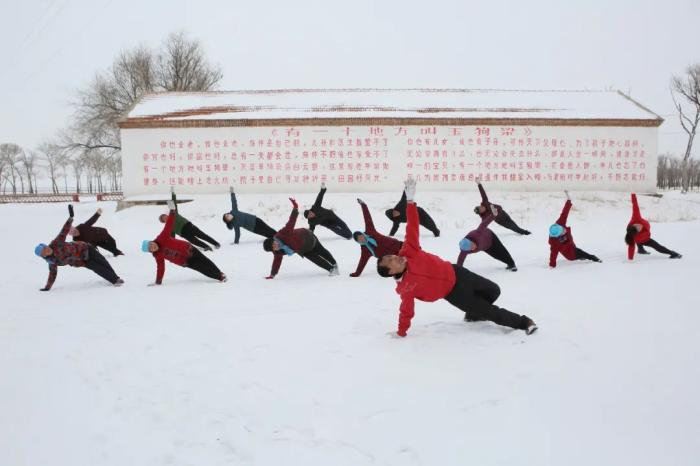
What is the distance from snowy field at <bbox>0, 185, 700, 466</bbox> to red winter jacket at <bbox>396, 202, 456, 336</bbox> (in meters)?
0.48

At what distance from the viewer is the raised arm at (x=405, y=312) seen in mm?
4938

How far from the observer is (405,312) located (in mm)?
4992

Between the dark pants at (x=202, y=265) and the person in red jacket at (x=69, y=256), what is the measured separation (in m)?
1.31

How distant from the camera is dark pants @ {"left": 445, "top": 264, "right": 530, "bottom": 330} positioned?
4938 millimetres

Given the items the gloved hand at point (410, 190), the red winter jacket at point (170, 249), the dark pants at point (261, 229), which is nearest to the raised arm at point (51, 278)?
the red winter jacket at point (170, 249)

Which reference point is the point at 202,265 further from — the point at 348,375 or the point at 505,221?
the point at 505,221

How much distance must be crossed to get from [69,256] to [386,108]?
15.9m

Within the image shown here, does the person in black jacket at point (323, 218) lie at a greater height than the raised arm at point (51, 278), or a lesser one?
greater

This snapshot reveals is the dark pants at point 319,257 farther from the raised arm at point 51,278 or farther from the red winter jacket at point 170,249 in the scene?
the raised arm at point 51,278

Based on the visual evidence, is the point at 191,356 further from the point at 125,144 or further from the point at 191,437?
the point at 125,144

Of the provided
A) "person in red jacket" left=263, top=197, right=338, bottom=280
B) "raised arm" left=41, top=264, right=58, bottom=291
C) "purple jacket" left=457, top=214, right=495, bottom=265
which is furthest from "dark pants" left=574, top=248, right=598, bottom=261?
"raised arm" left=41, top=264, right=58, bottom=291

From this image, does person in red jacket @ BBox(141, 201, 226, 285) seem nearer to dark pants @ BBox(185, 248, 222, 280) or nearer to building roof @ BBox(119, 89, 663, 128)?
dark pants @ BBox(185, 248, 222, 280)

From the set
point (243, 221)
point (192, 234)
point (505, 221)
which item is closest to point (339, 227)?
point (243, 221)

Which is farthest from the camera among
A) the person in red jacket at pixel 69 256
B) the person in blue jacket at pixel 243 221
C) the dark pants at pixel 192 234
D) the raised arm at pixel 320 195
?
the person in blue jacket at pixel 243 221
